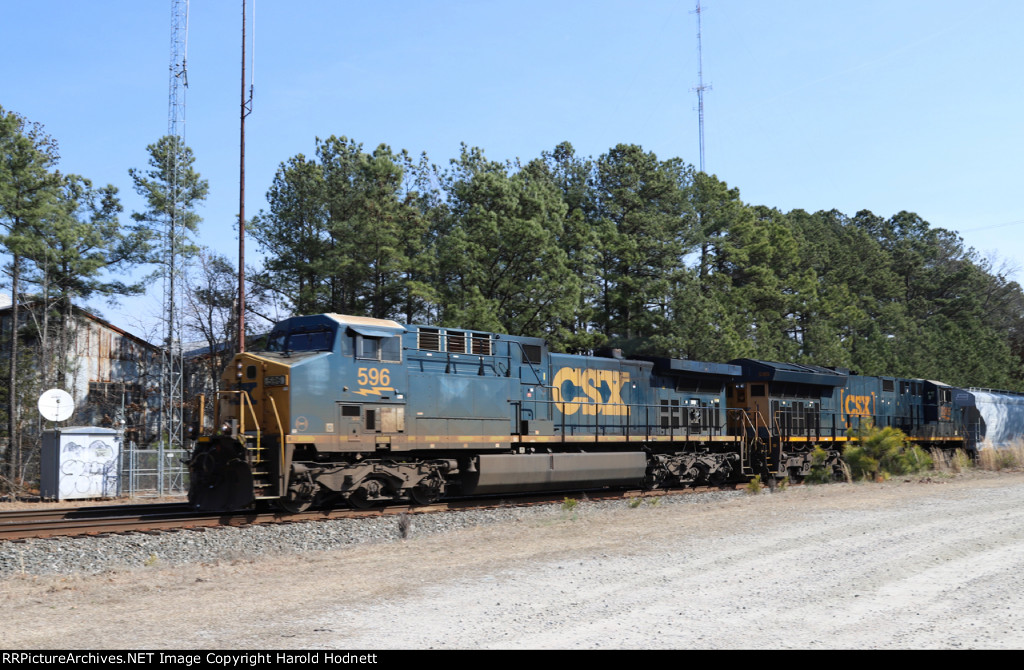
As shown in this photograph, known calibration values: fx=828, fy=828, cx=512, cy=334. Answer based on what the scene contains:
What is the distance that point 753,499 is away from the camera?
17.8 meters

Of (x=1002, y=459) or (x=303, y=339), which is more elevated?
(x=303, y=339)

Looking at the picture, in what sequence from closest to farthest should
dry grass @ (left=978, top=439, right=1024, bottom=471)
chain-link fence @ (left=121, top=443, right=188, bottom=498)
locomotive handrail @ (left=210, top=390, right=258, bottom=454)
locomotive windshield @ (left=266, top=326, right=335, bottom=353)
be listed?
locomotive handrail @ (left=210, top=390, right=258, bottom=454), locomotive windshield @ (left=266, top=326, right=335, bottom=353), chain-link fence @ (left=121, top=443, right=188, bottom=498), dry grass @ (left=978, top=439, right=1024, bottom=471)

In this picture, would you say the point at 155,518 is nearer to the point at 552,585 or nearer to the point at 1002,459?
the point at 552,585

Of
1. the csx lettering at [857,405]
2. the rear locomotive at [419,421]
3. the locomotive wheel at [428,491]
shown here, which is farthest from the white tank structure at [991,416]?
the locomotive wheel at [428,491]

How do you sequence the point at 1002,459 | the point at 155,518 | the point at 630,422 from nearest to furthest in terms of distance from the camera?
the point at 155,518, the point at 630,422, the point at 1002,459

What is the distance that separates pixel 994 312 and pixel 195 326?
60.4 meters

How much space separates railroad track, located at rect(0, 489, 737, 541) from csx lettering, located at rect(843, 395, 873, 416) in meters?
14.2

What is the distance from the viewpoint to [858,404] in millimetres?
27641

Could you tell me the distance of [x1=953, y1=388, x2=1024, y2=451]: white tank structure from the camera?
32.5 m

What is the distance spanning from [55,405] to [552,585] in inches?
684

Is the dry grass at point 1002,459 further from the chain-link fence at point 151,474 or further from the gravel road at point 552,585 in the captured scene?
the chain-link fence at point 151,474

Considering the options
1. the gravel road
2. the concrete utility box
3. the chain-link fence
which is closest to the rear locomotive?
the gravel road

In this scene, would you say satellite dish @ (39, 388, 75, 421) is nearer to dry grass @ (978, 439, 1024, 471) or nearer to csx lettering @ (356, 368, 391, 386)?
csx lettering @ (356, 368, 391, 386)

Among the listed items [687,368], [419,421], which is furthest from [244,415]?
[687,368]
